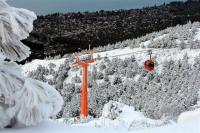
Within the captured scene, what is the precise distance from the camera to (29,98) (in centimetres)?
293

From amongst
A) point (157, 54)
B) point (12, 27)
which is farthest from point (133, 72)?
point (12, 27)

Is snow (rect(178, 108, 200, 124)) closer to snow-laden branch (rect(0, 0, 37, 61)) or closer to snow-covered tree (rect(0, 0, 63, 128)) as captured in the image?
snow-covered tree (rect(0, 0, 63, 128))

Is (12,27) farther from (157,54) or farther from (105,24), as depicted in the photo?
(105,24)

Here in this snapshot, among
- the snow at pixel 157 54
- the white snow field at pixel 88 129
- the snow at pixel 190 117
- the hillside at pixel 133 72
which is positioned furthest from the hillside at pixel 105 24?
the white snow field at pixel 88 129

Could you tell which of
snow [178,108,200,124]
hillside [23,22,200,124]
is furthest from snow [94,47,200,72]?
snow [178,108,200,124]

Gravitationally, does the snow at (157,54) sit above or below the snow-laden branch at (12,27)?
above

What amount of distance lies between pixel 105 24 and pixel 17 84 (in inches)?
3279

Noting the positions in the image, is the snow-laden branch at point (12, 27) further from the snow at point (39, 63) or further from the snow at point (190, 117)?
the snow at point (39, 63)

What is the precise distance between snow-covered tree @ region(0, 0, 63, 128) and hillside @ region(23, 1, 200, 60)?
203 feet

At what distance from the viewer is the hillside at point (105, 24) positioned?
7069cm

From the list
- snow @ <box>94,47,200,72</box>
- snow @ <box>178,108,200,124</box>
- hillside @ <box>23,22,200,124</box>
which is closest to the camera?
snow @ <box>178,108,200,124</box>

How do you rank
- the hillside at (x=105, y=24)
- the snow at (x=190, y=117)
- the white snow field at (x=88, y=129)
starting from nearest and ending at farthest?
the white snow field at (x=88, y=129) → the snow at (x=190, y=117) → the hillside at (x=105, y=24)

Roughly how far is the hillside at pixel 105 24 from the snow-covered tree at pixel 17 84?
61.9m

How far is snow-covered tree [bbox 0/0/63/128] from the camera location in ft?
9.40
